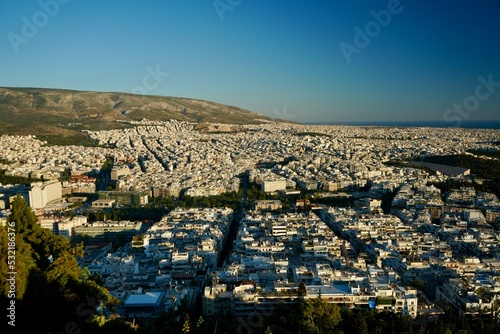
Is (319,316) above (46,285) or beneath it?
beneath

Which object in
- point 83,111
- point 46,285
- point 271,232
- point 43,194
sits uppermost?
point 83,111

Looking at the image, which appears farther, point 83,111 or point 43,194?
point 83,111

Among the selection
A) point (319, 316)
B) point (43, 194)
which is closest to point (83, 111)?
point (43, 194)

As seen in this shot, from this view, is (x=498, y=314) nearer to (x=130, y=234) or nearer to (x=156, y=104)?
(x=130, y=234)

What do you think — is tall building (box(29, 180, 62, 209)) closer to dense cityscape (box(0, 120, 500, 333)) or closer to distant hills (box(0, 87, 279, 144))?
dense cityscape (box(0, 120, 500, 333))

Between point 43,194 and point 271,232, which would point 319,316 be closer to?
point 271,232

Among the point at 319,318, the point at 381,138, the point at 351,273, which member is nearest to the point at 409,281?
the point at 351,273
